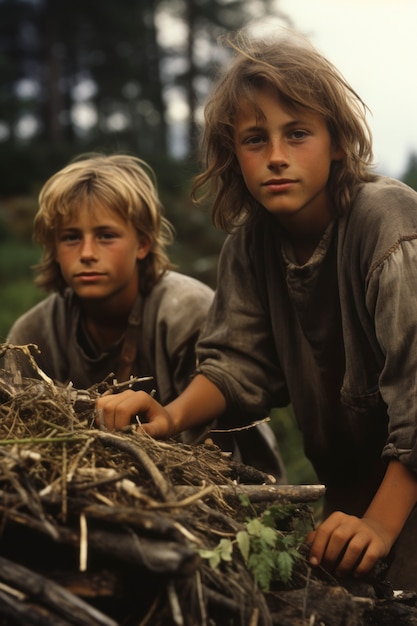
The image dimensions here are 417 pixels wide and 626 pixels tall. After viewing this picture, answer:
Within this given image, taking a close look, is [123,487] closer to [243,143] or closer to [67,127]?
[243,143]

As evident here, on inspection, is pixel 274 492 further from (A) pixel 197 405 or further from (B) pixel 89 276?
(B) pixel 89 276

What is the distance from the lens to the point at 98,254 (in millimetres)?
4148

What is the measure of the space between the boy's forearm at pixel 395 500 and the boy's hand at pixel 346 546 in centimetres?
10

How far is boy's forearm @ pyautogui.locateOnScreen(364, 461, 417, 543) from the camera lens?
255cm

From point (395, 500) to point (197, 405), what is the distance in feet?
3.43

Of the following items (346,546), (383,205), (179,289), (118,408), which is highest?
(383,205)

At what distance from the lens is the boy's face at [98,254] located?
415cm

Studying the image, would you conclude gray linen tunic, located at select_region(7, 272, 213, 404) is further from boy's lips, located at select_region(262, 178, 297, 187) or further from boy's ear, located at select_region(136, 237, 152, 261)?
boy's lips, located at select_region(262, 178, 297, 187)

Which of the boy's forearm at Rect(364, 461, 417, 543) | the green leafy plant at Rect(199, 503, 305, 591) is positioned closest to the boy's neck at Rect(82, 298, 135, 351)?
the boy's forearm at Rect(364, 461, 417, 543)

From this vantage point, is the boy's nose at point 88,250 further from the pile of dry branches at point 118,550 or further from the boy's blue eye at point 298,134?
the pile of dry branches at point 118,550

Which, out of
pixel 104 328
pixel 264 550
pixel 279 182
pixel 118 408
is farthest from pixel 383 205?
pixel 104 328

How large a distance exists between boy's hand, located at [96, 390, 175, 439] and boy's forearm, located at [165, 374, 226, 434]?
110 mm

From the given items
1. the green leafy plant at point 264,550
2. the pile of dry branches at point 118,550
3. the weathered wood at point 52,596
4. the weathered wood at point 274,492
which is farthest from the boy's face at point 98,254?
the weathered wood at point 52,596

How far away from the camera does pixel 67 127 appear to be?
107ft
